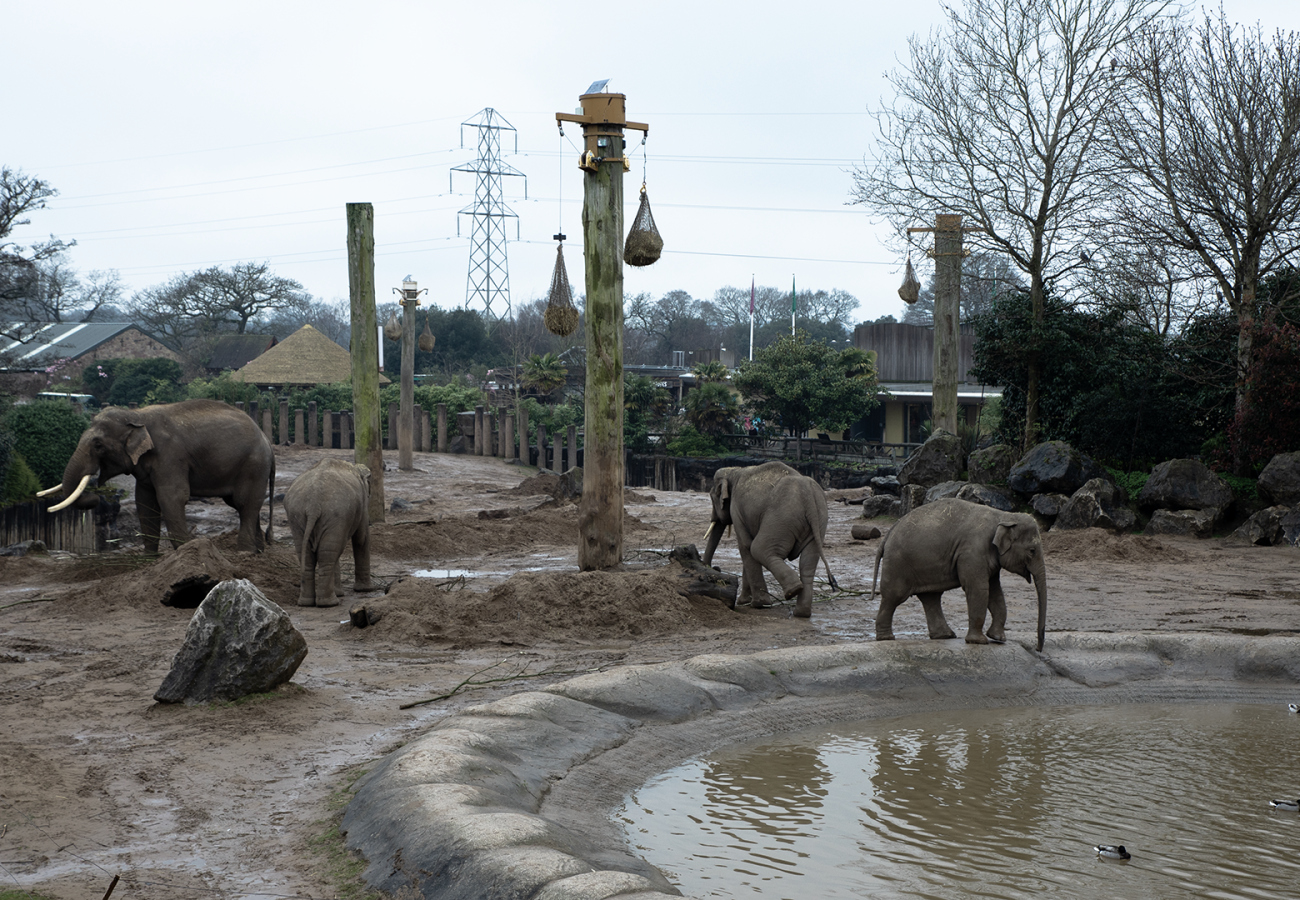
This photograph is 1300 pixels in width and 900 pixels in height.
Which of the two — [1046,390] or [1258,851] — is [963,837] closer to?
[1258,851]

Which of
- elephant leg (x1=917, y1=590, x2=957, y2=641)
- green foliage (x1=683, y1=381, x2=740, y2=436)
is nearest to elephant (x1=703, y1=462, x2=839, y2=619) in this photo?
elephant leg (x1=917, y1=590, x2=957, y2=641)

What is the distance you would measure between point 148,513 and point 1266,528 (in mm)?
13906

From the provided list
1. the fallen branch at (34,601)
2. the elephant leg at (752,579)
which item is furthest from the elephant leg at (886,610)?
the fallen branch at (34,601)

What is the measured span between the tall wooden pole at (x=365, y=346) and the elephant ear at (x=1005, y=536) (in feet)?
31.3

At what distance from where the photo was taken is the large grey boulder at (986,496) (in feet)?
52.2

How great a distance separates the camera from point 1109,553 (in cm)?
1335

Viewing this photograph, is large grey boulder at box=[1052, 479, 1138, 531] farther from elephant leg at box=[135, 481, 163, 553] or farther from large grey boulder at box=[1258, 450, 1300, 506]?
elephant leg at box=[135, 481, 163, 553]

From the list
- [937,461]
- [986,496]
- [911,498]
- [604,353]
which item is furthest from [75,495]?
[937,461]

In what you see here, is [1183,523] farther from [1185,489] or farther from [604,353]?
[604,353]

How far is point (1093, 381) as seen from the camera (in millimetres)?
19109

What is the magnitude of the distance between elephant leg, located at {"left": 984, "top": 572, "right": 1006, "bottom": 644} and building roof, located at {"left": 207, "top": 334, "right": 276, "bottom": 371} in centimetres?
4876

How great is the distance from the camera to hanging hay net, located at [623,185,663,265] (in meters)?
10.8

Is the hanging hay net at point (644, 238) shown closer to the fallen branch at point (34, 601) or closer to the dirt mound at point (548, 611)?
the dirt mound at point (548, 611)

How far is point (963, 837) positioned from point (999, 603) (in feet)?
9.50
